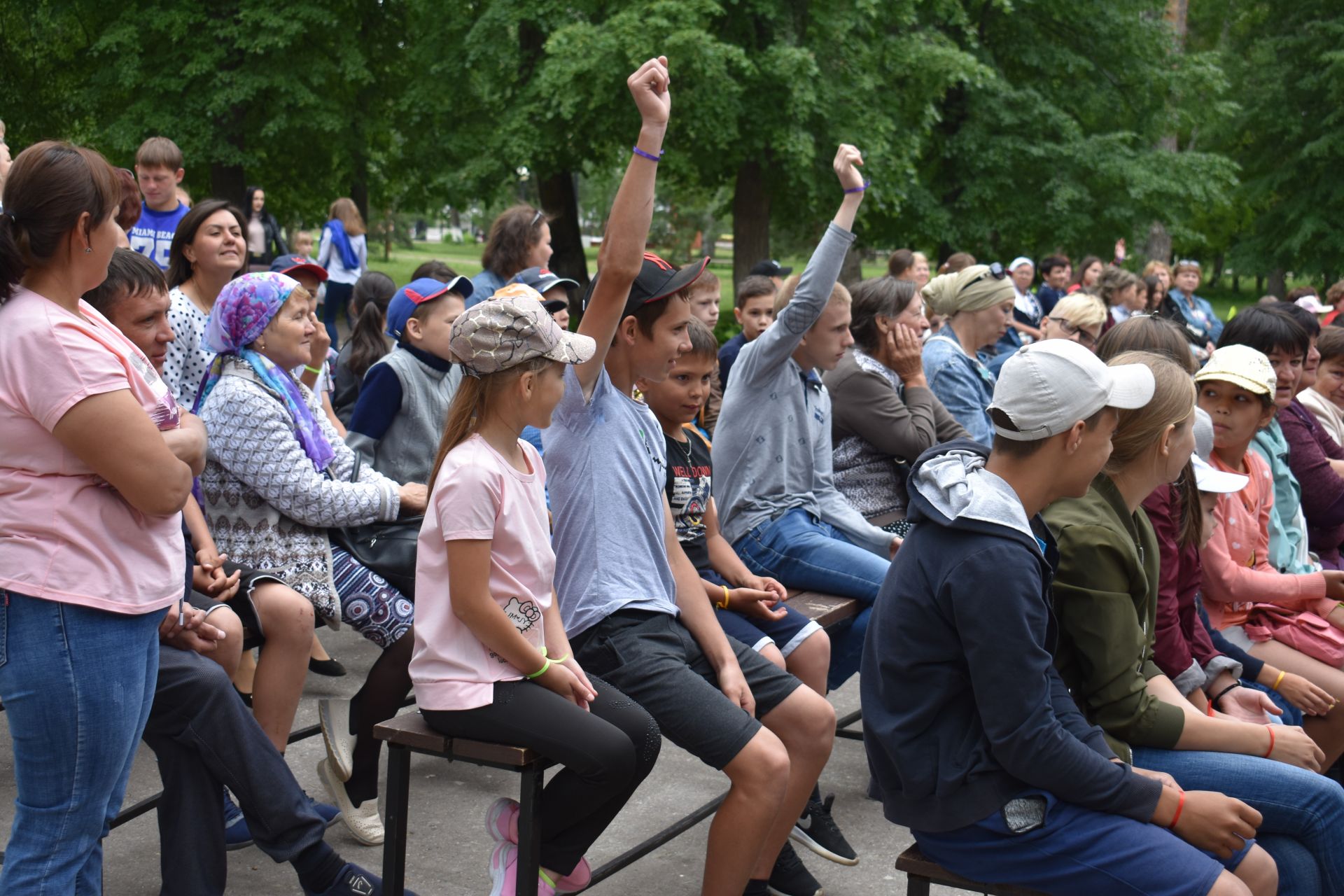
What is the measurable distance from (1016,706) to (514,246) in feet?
14.4

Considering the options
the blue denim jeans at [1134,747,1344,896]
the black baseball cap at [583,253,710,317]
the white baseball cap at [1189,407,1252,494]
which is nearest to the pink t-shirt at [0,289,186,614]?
the black baseball cap at [583,253,710,317]

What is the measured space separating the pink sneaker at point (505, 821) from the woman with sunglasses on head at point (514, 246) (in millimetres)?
3593

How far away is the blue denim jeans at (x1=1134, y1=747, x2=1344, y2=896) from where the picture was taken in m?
3.05

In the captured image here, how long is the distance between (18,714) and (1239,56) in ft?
110

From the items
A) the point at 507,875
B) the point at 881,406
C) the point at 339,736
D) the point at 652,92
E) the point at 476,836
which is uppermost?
the point at 652,92

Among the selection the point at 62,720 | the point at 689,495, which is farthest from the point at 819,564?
the point at 62,720

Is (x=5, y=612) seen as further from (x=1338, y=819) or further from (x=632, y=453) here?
(x=1338, y=819)

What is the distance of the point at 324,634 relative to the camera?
6.17m

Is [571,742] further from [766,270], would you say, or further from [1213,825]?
[766,270]

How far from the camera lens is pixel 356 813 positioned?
4086 millimetres

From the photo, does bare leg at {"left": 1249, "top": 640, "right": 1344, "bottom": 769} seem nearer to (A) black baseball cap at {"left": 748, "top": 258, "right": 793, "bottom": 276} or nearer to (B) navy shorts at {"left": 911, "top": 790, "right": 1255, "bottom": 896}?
(B) navy shorts at {"left": 911, "top": 790, "right": 1255, "bottom": 896}

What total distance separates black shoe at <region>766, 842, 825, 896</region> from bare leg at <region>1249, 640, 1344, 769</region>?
5.60ft

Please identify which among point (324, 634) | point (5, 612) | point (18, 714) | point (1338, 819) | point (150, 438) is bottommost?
point (324, 634)

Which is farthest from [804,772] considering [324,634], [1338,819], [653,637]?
[324,634]
